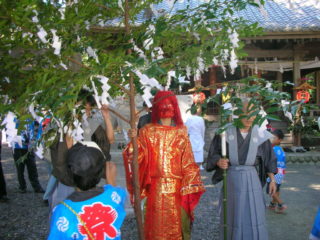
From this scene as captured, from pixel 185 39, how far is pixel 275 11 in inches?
390

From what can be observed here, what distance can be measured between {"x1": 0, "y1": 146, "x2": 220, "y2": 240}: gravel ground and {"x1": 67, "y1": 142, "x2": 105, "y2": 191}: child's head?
2.37 m

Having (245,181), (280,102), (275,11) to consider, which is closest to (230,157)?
(245,181)

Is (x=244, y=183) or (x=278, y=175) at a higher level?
(x=244, y=183)

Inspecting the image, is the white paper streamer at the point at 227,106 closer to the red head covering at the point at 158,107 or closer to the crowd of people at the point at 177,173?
the crowd of people at the point at 177,173

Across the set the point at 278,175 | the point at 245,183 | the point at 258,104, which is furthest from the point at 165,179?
the point at 278,175

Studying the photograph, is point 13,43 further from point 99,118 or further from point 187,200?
point 187,200

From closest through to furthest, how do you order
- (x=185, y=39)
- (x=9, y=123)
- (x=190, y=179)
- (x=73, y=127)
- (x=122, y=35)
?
(x=9, y=123) → (x=73, y=127) → (x=122, y=35) → (x=185, y=39) → (x=190, y=179)

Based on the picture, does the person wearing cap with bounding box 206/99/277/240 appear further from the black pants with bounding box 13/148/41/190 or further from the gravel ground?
the black pants with bounding box 13/148/41/190

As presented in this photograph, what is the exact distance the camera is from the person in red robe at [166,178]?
2721mm

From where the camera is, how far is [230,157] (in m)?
2.88

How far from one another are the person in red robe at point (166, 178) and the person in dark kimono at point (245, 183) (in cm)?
36

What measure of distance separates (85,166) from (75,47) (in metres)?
0.80

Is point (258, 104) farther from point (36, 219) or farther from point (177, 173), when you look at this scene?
point (36, 219)

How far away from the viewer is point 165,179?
2.74 meters
